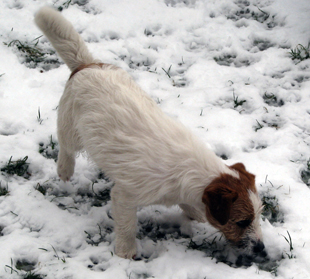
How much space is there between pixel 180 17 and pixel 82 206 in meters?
3.82

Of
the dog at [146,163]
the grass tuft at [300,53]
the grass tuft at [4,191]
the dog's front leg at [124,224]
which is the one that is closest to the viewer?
the dog at [146,163]

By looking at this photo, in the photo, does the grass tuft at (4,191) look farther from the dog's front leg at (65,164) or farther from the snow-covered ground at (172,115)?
the dog's front leg at (65,164)

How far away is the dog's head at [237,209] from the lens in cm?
257

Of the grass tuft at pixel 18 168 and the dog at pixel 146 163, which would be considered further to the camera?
the grass tuft at pixel 18 168

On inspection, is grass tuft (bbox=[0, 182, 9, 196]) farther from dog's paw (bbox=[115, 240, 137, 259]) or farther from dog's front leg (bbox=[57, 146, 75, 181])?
dog's paw (bbox=[115, 240, 137, 259])

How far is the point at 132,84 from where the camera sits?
319 centimetres

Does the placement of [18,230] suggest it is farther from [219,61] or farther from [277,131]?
[219,61]

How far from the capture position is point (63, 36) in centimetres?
332

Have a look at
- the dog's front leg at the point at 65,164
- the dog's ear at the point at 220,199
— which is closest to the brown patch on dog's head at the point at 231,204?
the dog's ear at the point at 220,199

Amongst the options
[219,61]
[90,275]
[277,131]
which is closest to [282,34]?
[219,61]

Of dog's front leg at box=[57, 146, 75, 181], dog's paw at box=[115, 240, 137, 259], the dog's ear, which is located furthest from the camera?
dog's front leg at box=[57, 146, 75, 181]

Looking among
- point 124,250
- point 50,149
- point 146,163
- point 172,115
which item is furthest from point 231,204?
point 50,149

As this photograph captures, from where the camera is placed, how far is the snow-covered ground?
2.91m

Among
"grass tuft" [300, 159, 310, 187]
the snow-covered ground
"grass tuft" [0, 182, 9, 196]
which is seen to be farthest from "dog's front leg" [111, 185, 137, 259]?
"grass tuft" [300, 159, 310, 187]
